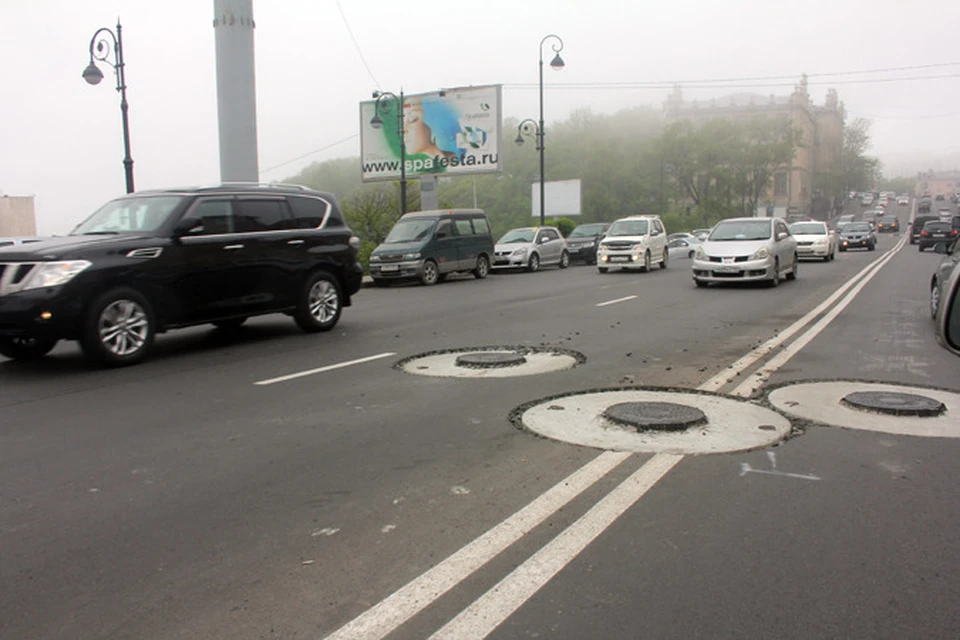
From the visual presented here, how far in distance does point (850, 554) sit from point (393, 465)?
8.49 ft

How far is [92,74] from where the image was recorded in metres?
19.9

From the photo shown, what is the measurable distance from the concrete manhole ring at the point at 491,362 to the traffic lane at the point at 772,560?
3.18 m

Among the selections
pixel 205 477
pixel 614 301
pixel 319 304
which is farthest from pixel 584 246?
pixel 205 477

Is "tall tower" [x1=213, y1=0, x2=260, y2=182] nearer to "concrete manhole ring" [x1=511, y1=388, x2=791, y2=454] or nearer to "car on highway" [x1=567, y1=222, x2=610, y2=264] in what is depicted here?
"car on highway" [x1=567, y1=222, x2=610, y2=264]

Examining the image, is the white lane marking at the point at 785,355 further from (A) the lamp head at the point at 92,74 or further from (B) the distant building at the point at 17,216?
(B) the distant building at the point at 17,216

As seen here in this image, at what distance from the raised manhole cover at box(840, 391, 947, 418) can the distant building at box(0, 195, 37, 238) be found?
252 feet

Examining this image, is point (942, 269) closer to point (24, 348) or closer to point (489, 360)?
point (489, 360)

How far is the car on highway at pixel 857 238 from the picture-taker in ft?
133

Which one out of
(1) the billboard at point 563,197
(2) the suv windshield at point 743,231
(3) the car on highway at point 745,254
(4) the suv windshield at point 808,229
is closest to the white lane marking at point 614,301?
(3) the car on highway at point 745,254

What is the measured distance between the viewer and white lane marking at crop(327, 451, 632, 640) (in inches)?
113

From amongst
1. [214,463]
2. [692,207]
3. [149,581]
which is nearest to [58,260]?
[214,463]

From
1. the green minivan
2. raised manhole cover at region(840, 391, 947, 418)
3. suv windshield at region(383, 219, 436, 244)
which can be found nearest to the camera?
raised manhole cover at region(840, 391, 947, 418)

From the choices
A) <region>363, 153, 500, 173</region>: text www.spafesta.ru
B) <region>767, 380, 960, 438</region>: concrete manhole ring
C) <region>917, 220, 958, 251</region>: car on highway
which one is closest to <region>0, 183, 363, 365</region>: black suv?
<region>767, 380, 960, 438</region>: concrete manhole ring

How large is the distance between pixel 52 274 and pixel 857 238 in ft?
136
